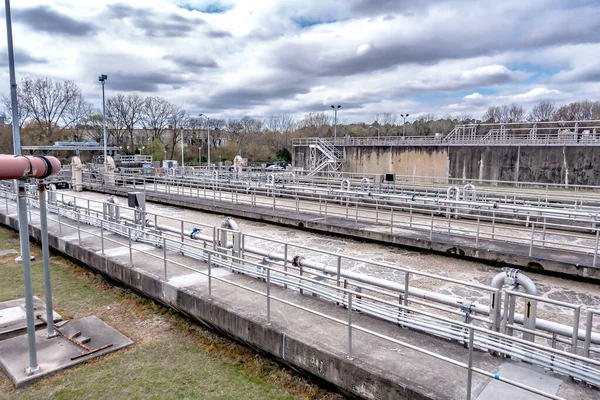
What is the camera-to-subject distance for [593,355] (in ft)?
16.5

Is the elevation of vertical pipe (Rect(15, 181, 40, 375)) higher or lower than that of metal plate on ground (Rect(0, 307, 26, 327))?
higher

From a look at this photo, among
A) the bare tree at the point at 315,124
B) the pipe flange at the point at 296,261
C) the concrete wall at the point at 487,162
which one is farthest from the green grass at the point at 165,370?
the bare tree at the point at 315,124

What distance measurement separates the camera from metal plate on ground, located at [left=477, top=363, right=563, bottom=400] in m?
3.95

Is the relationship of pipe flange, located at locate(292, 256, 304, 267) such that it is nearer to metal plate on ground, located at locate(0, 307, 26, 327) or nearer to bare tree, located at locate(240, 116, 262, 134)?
metal plate on ground, located at locate(0, 307, 26, 327)

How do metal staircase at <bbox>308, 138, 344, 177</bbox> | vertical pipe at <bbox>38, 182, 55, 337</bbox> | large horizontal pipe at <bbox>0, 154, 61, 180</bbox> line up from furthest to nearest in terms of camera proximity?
metal staircase at <bbox>308, 138, 344, 177</bbox> → vertical pipe at <bbox>38, 182, 55, 337</bbox> → large horizontal pipe at <bbox>0, 154, 61, 180</bbox>

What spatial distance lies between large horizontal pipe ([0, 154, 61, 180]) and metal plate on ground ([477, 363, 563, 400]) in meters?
5.74

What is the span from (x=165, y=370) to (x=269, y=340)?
1.43 metres

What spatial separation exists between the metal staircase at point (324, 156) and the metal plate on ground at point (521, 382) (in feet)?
126

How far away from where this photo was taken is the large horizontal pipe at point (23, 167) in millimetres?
5008

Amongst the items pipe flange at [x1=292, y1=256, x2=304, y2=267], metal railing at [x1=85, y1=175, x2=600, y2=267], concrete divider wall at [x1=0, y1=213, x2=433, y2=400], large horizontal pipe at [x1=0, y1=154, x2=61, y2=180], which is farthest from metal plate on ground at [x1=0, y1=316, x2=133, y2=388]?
metal railing at [x1=85, y1=175, x2=600, y2=267]

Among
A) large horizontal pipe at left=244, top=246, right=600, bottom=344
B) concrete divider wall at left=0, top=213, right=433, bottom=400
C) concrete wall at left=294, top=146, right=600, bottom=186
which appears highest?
concrete wall at left=294, top=146, right=600, bottom=186

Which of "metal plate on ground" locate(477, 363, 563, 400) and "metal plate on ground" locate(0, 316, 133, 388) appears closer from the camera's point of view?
"metal plate on ground" locate(477, 363, 563, 400)

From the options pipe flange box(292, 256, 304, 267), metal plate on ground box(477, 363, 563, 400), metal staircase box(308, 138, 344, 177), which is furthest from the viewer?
A: metal staircase box(308, 138, 344, 177)

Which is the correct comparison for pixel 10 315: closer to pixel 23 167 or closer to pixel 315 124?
pixel 23 167
